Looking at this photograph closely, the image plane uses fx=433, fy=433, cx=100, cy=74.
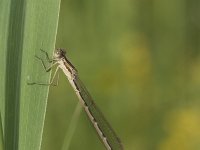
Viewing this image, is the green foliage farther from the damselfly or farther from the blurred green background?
the blurred green background

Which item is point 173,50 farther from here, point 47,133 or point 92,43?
point 47,133

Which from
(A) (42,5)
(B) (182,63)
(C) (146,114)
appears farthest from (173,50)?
(A) (42,5)

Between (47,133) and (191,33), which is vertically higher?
(191,33)

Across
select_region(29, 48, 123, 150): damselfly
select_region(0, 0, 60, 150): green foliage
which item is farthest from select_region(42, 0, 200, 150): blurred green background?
select_region(0, 0, 60, 150): green foliage

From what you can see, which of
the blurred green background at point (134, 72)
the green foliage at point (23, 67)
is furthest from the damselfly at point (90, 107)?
the green foliage at point (23, 67)

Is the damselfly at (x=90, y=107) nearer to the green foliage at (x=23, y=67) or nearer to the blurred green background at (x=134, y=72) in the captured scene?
the blurred green background at (x=134, y=72)

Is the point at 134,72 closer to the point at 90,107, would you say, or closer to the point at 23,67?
the point at 90,107
